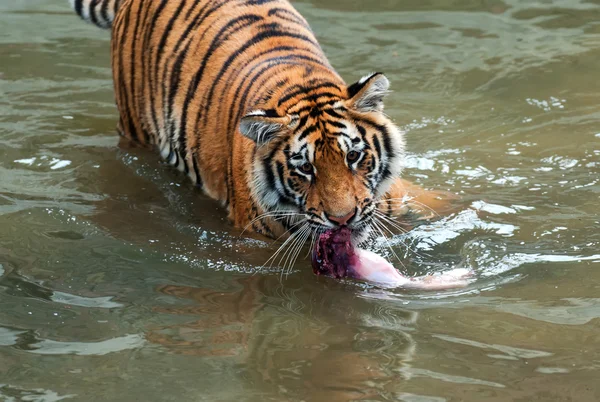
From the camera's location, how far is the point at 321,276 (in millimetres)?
3480

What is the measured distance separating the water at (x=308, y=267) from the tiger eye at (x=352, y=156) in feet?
1.49

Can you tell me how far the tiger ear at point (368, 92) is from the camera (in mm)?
3363

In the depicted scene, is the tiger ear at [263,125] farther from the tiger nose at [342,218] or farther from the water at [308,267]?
the water at [308,267]

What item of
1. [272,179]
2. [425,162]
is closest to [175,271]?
[272,179]

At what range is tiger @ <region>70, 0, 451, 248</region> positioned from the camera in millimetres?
3361

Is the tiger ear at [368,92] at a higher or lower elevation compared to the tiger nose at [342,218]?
higher

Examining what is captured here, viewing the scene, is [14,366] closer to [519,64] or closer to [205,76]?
[205,76]

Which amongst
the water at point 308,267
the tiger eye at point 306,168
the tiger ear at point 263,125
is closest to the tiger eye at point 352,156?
the tiger eye at point 306,168

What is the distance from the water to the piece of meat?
0.18 feet

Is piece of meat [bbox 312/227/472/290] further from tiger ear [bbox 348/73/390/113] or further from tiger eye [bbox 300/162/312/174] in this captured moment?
tiger ear [bbox 348/73/390/113]

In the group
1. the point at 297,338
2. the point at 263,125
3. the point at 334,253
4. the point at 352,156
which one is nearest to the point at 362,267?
the point at 334,253

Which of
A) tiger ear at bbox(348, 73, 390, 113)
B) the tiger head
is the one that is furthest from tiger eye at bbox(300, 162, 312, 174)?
tiger ear at bbox(348, 73, 390, 113)

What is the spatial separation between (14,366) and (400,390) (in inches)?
44.1

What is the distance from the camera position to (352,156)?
337 centimetres
